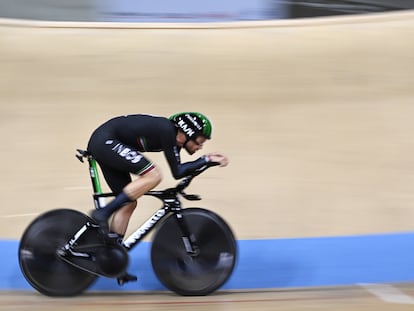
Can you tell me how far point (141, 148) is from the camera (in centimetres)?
466

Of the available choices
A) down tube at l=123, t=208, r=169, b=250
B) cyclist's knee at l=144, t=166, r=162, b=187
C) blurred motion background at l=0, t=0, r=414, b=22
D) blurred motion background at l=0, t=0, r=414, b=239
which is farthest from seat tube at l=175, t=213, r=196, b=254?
blurred motion background at l=0, t=0, r=414, b=22

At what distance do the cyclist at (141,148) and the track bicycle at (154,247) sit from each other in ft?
0.46

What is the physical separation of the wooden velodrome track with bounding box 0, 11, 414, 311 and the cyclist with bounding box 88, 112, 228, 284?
844mm

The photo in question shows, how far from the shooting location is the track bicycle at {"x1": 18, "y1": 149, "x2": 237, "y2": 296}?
467cm

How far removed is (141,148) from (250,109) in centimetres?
342

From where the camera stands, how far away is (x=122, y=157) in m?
4.51

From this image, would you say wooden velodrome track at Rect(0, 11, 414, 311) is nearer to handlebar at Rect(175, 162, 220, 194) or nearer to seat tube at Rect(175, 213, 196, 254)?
seat tube at Rect(175, 213, 196, 254)

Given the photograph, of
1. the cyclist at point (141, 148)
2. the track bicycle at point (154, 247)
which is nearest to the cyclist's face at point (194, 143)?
the cyclist at point (141, 148)

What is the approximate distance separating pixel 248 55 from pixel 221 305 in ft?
15.8

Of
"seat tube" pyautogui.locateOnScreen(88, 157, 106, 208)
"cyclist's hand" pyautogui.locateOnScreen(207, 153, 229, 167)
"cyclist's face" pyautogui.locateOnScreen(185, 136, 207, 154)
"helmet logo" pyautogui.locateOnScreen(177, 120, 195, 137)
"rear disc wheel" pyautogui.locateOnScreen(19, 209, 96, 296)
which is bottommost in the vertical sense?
"rear disc wheel" pyautogui.locateOnScreen(19, 209, 96, 296)

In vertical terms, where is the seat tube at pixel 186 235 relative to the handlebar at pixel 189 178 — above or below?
below

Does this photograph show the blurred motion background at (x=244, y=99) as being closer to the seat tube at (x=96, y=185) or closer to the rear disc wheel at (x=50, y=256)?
the rear disc wheel at (x=50, y=256)

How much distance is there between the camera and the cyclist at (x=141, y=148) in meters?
4.49

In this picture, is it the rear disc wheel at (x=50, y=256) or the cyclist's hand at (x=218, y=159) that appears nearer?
the cyclist's hand at (x=218, y=159)
